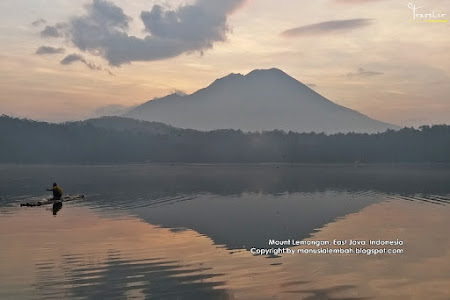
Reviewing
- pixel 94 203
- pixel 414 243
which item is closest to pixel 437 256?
pixel 414 243

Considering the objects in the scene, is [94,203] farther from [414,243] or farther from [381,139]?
[381,139]

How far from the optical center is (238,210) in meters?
42.5

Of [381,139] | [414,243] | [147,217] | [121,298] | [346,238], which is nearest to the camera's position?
[121,298]

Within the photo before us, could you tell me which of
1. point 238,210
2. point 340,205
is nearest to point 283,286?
point 238,210

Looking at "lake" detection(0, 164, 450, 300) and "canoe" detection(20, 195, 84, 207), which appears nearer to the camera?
"lake" detection(0, 164, 450, 300)

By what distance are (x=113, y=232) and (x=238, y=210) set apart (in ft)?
49.8

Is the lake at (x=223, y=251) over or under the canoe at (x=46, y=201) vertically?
under

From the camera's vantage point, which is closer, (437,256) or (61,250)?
(437,256)

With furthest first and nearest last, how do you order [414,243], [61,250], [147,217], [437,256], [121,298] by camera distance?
[147,217]
[414,243]
[61,250]
[437,256]
[121,298]

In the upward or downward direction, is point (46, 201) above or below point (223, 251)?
above

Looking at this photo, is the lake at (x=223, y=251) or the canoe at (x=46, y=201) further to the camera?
the canoe at (x=46, y=201)

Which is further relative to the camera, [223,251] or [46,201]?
[46,201]

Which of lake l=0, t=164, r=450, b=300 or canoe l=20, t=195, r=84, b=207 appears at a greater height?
canoe l=20, t=195, r=84, b=207

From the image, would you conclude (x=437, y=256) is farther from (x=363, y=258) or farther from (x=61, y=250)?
(x=61, y=250)
